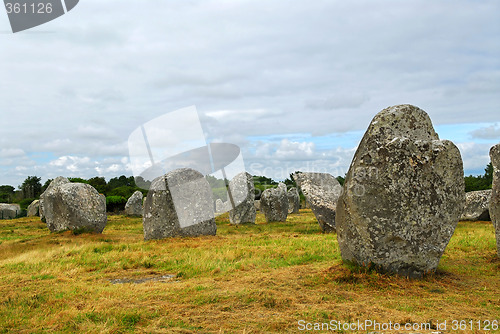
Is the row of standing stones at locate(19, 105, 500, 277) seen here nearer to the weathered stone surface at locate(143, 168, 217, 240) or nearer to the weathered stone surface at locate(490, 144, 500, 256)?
the weathered stone surface at locate(490, 144, 500, 256)

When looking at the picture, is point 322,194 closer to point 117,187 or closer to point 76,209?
point 76,209

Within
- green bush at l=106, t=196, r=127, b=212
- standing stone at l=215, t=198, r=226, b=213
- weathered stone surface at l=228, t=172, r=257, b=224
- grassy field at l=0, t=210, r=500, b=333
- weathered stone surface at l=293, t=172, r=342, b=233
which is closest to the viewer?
grassy field at l=0, t=210, r=500, b=333

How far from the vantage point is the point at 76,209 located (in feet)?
58.5

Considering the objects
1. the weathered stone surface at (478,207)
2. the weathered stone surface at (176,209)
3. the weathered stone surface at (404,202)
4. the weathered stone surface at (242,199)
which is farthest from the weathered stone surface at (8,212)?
the weathered stone surface at (404,202)

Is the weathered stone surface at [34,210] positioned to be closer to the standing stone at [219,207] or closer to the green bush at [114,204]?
the green bush at [114,204]

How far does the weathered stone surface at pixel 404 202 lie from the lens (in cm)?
797

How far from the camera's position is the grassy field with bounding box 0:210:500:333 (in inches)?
244

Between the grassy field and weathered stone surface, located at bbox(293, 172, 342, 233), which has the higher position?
weathered stone surface, located at bbox(293, 172, 342, 233)

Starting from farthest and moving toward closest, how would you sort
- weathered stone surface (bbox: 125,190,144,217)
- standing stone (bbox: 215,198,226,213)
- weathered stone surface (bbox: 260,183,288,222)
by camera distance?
standing stone (bbox: 215,198,226,213) → weathered stone surface (bbox: 125,190,144,217) → weathered stone surface (bbox: 260,183,288,222)

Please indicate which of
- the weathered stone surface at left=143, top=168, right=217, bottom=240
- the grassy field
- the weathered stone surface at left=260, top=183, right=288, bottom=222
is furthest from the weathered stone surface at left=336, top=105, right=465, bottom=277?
the weathered stone surface at left=260, top=183, right=288, bottom=222

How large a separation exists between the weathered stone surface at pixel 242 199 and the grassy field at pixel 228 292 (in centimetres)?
1197

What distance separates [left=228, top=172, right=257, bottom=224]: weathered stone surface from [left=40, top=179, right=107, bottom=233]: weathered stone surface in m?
8.03

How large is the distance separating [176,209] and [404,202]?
9.83 metres

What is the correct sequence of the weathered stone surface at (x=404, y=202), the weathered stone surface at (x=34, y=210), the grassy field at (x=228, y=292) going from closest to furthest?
the grassy field at (x=228, y=292)
the weathered stone surface at (x=404, y=202)
the weathered stone surface at (x=34, y=210)
